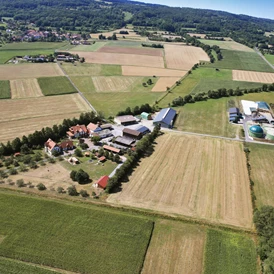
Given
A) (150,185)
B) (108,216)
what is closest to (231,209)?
(150,185)

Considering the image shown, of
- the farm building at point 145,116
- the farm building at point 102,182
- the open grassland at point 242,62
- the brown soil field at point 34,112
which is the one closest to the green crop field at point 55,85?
the brown soil field at point 34,112

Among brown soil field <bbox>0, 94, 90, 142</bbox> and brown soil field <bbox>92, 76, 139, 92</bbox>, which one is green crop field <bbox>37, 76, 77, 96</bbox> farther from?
brown soil field <bbox>92, 76, 139, 92</bbox>

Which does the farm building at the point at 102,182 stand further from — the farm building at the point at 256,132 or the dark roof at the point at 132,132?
the farm building at the point at 256,132

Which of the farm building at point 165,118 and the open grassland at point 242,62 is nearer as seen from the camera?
the farm building at point 165,118

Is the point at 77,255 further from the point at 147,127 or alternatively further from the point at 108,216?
the point at 147,127

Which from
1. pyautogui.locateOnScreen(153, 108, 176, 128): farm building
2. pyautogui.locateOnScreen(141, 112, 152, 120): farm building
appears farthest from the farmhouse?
pyautogui.locateOnScreen(153, 108, 176, 128): farm building
